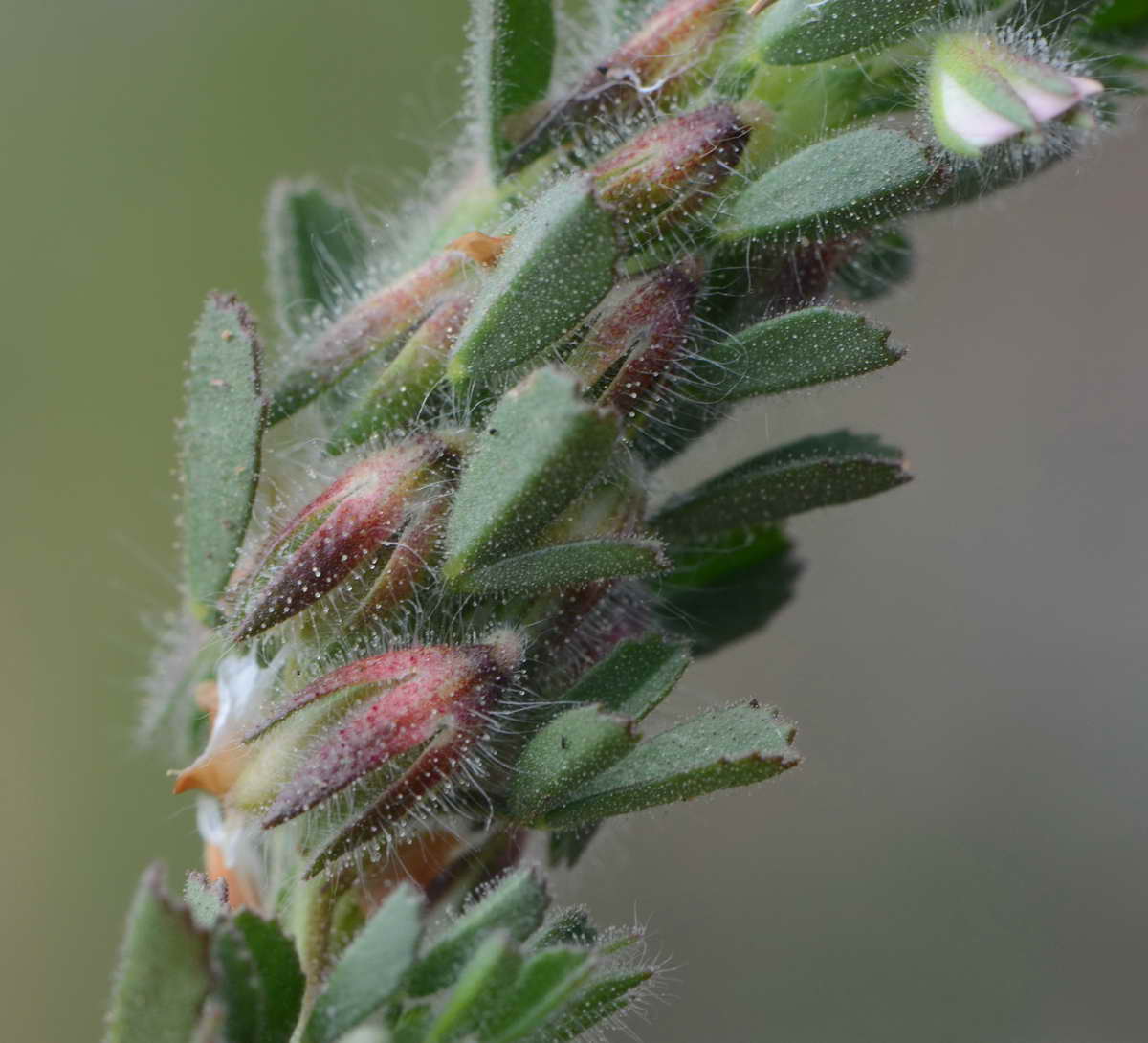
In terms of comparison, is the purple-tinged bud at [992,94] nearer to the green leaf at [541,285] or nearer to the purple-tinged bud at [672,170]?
the purple-tinged bud at [672,170]

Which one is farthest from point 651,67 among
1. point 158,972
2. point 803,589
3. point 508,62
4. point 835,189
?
point 803,589

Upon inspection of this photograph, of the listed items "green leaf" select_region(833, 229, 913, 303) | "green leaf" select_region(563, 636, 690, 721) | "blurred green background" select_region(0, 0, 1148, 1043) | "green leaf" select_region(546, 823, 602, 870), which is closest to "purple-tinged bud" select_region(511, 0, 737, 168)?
"green leaf" select_region(833, 229, 913, 303)

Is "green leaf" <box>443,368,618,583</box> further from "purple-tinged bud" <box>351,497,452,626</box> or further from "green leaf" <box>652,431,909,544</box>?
"green leaf" <box>652,431,909,544</box>

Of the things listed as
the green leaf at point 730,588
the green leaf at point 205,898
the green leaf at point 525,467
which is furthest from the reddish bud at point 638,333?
the green leaf at point 205,898

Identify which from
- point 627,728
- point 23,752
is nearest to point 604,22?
point 627,728

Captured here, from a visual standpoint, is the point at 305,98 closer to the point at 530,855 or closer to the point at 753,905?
the point at 753,905

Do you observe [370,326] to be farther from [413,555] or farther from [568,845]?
[568,845]
